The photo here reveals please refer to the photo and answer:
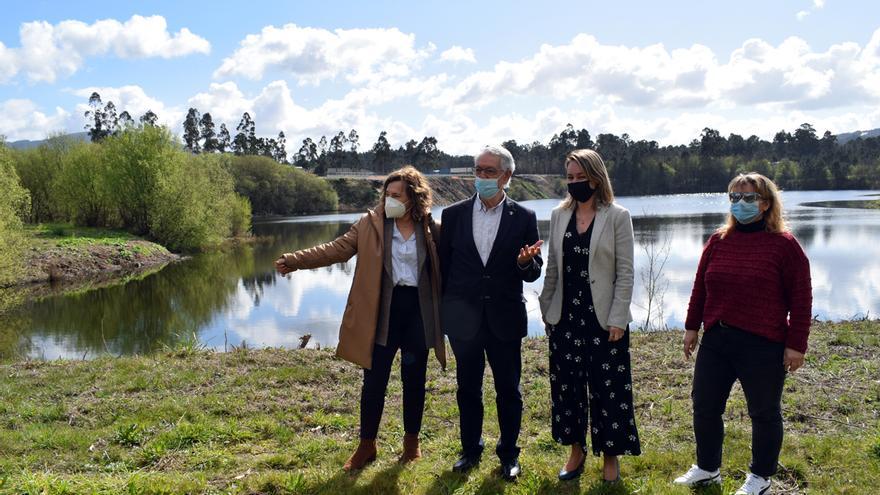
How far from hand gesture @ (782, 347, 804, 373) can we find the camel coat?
1961 mm

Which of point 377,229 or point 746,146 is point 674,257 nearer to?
point 377,229

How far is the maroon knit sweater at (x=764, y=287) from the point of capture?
3283 millimetres

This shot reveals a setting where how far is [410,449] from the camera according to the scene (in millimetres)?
4172

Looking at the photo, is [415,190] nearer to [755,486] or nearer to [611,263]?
[611,263]

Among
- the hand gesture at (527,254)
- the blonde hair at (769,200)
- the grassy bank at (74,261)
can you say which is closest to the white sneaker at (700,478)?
the blonde hair at (769,200)

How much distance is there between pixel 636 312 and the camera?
47.6 feet

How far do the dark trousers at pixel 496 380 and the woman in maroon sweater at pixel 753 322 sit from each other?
1019mm

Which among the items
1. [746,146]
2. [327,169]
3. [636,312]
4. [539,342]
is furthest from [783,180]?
[539,342]

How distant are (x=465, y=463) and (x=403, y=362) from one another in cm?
76

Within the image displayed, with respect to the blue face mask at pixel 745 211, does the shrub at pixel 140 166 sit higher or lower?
higher

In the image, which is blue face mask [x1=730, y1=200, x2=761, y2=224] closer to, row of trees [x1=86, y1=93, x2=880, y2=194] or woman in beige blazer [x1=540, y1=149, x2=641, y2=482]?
woman in beige blazer [x1=540, y1=149, x2=641, y2=482]

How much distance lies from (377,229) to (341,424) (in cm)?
196

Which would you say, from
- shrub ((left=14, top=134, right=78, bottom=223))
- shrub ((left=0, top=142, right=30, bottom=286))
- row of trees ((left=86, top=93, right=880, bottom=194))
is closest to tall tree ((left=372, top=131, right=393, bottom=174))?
row of trees ((left=86, top=93, right=880, bottom=194))

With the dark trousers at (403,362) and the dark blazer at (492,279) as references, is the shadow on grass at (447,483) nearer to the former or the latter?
the dark trousers at (403,362)
